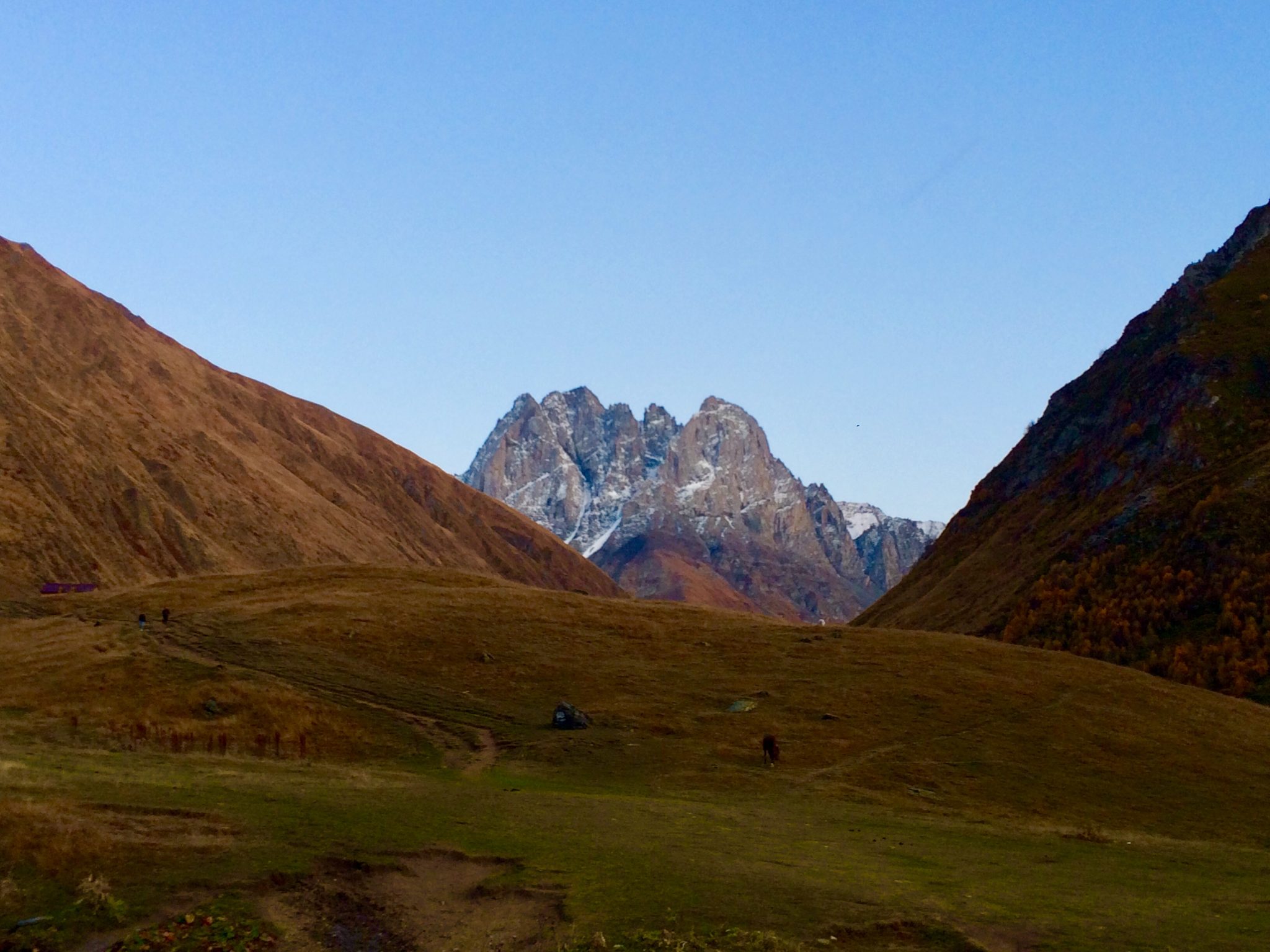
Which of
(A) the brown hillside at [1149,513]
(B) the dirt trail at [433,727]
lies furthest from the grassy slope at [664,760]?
(A) the brown hillside at [1149,513]

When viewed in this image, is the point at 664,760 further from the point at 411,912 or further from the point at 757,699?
the point at 411,912

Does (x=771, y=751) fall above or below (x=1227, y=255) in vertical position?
below

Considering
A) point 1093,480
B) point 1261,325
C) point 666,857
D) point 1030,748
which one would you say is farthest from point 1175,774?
point 1261,325

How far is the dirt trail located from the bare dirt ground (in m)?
20.0

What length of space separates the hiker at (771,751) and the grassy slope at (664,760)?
861 mm

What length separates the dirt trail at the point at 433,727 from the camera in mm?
50594

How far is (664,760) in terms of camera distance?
51.5 metres

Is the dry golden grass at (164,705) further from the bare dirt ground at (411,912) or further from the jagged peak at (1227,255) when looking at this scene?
the jagged peak at (1227,255)

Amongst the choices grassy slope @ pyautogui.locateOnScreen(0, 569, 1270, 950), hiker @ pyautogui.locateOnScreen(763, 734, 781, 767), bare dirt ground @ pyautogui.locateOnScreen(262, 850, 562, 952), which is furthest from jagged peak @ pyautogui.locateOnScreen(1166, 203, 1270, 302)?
bare dirt ground @ pyautogui.locateOnScreen(262, 850, 562, 952)

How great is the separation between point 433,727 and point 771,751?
16.5 meters

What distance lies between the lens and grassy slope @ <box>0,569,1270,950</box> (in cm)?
2678

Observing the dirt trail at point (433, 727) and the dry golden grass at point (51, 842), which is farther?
the dirt trail at point (433, 727)

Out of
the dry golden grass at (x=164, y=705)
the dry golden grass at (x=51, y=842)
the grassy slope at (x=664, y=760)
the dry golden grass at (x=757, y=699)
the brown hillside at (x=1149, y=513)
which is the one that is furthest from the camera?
the brown hillside at (x=1149, y=513)

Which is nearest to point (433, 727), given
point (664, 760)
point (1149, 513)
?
point (664, 760)
